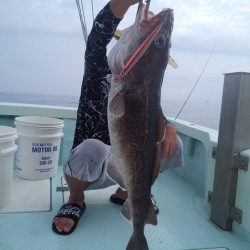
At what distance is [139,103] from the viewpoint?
4.86ft

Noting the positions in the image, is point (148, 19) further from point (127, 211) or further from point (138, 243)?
point (138, 243)

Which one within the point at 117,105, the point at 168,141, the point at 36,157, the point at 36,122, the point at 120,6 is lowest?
the point at 36,157

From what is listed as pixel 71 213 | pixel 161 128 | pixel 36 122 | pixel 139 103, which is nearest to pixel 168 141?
pixel 161 128

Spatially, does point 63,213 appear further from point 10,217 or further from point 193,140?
point 193,140

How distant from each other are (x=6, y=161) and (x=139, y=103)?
5.58 ft

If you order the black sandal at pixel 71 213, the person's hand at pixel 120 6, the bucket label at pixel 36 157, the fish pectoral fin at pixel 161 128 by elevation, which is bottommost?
the black sandal at pixel 71 213

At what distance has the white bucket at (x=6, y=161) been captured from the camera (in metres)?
2.73

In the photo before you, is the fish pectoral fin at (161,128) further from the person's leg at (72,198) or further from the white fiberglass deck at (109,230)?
the person's leg at (72,198)

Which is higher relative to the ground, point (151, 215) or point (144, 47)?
point (144, 47)

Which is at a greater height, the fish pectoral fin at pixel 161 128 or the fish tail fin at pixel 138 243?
the fish pectoral fin at pixel 161 128

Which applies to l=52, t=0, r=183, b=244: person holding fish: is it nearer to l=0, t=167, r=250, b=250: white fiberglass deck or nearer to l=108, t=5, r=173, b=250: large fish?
l=0, t=167, r=250, b=250: white fiberglass deck

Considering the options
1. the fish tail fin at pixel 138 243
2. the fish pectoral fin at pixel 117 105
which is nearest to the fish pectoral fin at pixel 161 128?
the fish pectoral fin at pixel 117 105

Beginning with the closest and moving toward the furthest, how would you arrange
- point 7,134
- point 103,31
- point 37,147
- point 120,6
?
point 120,6 → point 103,31 → point 7,134 → point 37,147

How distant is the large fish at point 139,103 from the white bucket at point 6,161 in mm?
1453
